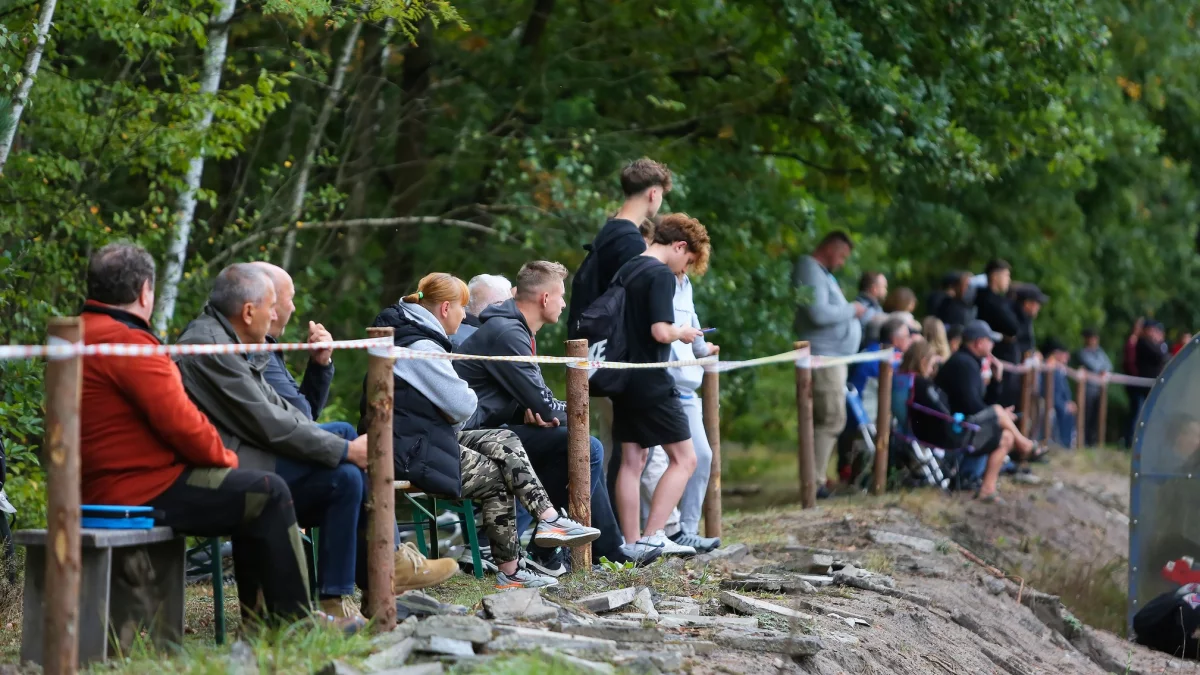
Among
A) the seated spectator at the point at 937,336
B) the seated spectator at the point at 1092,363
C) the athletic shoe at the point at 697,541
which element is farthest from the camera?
the seated spectator at the point at 1092,363

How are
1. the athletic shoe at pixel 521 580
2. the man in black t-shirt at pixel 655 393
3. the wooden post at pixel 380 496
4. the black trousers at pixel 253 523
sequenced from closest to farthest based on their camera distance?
the black trousers at pixel 253 523
the wooden post at pixel 380 496
the athletic shoe at pixel 521 580
the man in black t-shirt at pixel 655 393

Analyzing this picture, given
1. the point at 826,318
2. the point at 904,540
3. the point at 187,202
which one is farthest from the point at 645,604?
the point at 826,318

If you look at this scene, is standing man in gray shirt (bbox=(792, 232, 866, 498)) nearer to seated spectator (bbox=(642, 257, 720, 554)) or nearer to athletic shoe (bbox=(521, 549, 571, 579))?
seated spectator (bbox=(642, 257, 720, 554))

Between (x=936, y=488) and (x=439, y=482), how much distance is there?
746cm

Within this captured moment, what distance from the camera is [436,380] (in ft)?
22.0

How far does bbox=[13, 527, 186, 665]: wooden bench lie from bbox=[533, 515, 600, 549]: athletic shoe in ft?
6.26

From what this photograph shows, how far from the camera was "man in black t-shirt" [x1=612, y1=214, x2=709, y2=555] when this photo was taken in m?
8.14

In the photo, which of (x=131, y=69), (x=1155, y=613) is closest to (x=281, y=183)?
(x=131, y=69)

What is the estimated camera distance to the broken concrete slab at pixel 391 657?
193 inches

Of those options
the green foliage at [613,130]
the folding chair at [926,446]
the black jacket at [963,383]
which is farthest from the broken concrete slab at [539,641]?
the black jacket at [963,383]

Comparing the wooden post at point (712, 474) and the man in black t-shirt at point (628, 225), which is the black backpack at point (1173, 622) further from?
the man in black t-shirt at point (628, 225)

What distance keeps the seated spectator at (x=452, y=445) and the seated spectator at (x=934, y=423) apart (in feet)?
21.4

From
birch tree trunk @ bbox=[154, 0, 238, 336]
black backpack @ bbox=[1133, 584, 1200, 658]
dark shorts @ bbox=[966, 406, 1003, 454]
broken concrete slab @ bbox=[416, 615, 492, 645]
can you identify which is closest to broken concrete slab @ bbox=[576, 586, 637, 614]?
broken concrete slab @ bbox=[416, 615, 492, 645]

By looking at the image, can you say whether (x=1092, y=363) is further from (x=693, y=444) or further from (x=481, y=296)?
(x=481, y=296)
